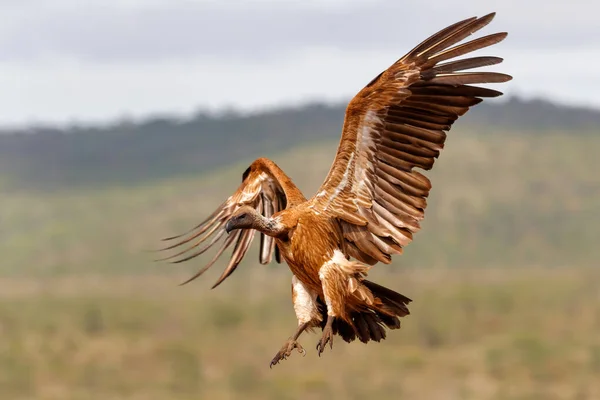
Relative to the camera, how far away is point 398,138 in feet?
41.4

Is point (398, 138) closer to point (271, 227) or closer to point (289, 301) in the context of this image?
point (271, 227)

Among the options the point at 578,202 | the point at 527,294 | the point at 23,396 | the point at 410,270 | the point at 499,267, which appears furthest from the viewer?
the point at 578,202

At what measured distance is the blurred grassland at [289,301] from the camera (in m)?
84.6

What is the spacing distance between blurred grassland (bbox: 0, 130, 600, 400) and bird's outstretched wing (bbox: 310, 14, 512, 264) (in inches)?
2605

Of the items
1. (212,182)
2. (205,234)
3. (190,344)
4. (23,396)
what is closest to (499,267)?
(212,182)

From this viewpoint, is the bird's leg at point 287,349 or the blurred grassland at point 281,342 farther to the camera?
the blurred grassland at point 281,342

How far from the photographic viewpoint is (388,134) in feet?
41.3

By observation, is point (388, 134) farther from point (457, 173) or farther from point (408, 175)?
point (457, 173)

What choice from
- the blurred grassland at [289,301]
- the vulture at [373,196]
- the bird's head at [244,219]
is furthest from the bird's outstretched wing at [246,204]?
the blurred grassland at [289,301]

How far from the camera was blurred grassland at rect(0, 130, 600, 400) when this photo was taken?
8456 cm

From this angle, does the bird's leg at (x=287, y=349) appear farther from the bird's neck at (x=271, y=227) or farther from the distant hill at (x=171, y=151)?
the distant hill at (x=171, y=151)

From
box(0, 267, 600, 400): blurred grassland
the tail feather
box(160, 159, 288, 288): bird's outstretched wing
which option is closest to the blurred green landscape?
box(0, 267, 600, 400): blurred grassland

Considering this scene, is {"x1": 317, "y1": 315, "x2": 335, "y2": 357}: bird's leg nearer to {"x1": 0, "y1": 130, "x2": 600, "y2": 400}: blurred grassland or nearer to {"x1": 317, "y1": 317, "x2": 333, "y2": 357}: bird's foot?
{"x1": 317, "y1": 317, "x2": 333, "y2": 357}: bird's foot

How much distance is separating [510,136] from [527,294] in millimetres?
65658
